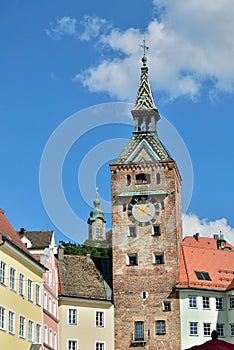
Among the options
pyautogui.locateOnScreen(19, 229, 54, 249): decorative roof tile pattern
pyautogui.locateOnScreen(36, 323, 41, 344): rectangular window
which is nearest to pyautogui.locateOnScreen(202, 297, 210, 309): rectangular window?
pyautogui.locateOnScreen(19, 229, 54, 249): decorative roof tile pattern

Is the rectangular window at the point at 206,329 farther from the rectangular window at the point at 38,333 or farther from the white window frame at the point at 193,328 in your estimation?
the rectangular window at the point at 38,333

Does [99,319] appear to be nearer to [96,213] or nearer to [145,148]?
[145,148]

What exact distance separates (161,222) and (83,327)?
13.2 m

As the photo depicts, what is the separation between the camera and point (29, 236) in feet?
221

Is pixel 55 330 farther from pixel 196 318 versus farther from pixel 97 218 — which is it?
pixel 97 218

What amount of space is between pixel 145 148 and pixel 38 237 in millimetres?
16186

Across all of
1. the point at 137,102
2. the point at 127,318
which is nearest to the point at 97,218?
the point at 137,102

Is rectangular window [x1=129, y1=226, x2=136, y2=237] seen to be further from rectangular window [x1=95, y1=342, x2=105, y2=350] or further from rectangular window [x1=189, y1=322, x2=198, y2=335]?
rectangular window [x1=95, y1=342, x2=105, y2=350]

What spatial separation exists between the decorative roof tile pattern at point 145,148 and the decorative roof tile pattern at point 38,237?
12.1 meters

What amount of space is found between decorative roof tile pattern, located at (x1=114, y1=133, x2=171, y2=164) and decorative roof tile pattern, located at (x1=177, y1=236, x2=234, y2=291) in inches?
393

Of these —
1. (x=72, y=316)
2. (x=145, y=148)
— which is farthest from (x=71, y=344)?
(x=145, y=148)

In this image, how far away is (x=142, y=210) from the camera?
72.9 metres

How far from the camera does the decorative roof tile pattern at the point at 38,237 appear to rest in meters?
64.7

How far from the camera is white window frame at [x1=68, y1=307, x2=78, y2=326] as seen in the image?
66.2 m
